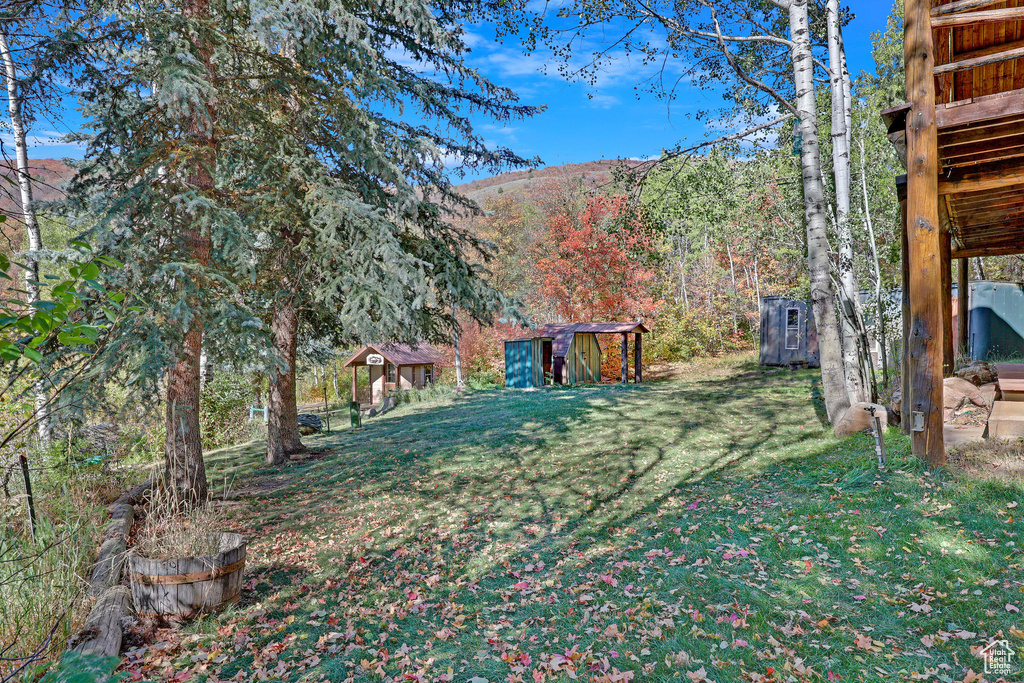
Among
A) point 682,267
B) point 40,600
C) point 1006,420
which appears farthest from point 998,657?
point 682,267

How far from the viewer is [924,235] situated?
5.43m

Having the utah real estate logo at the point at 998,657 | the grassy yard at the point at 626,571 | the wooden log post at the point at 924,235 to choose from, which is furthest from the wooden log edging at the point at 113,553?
the wooden log post at the point at 924,235

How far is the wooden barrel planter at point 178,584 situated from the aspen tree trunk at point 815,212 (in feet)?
26.2

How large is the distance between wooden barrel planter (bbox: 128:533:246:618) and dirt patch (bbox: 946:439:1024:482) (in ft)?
21.6

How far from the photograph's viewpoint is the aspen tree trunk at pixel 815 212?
8148 millimetres

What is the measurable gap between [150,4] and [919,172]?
820 centimetres

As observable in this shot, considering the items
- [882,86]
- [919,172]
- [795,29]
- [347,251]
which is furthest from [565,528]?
[882,86]

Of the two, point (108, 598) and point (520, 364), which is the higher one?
point (520, 364)

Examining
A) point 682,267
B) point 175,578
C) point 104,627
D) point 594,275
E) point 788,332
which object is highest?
point 682,267

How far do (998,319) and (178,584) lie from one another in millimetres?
15789

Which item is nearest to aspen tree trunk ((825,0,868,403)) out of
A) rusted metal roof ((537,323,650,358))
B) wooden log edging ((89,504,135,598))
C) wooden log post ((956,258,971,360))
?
wooden log post ((956,258,971,360))

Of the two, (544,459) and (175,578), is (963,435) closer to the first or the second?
(544,459)

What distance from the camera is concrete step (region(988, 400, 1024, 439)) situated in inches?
233

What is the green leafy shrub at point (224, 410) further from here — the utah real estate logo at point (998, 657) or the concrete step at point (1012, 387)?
the concrete step at point (1012, 387)
